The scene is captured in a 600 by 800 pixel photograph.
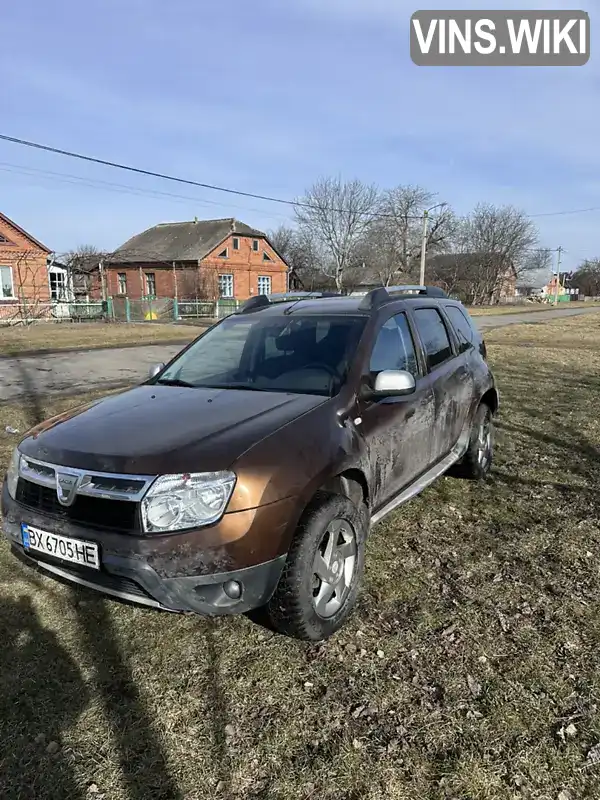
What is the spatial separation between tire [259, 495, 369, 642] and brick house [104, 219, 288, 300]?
136ft

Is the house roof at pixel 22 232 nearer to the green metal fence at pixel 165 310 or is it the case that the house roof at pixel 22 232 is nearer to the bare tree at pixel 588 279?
the green metal fence at pixel 165 310

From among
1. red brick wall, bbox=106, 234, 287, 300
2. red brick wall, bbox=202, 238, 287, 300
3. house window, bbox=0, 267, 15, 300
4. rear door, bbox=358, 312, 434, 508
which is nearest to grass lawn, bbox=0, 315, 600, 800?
rear door, bbox=358, 312, 434, 508

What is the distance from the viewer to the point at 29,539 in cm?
280

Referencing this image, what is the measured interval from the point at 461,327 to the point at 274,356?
2.28 meters

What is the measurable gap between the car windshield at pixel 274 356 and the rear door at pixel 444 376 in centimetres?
88

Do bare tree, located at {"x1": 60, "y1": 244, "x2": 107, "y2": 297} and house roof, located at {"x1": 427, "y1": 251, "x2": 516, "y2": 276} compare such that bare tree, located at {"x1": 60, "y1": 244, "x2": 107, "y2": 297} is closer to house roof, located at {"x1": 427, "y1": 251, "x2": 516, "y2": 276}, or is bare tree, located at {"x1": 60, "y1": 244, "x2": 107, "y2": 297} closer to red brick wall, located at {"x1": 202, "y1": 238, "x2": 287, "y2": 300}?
red brick wall, located at {"x1": 202, "y1": 238, "x2": 287, "y2": 300}

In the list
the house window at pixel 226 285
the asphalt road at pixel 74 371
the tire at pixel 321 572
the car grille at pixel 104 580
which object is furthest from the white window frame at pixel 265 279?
the car grille at pixel 104 580

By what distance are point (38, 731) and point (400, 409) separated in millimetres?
2573

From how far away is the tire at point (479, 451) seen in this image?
510cm

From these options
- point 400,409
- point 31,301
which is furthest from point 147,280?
point 400,409

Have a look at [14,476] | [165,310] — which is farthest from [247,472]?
[165,310]

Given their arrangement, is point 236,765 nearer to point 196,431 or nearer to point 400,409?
point 196,431

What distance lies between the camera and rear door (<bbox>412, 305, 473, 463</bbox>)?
14.0ft

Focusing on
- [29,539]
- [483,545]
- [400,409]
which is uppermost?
[400,409]
